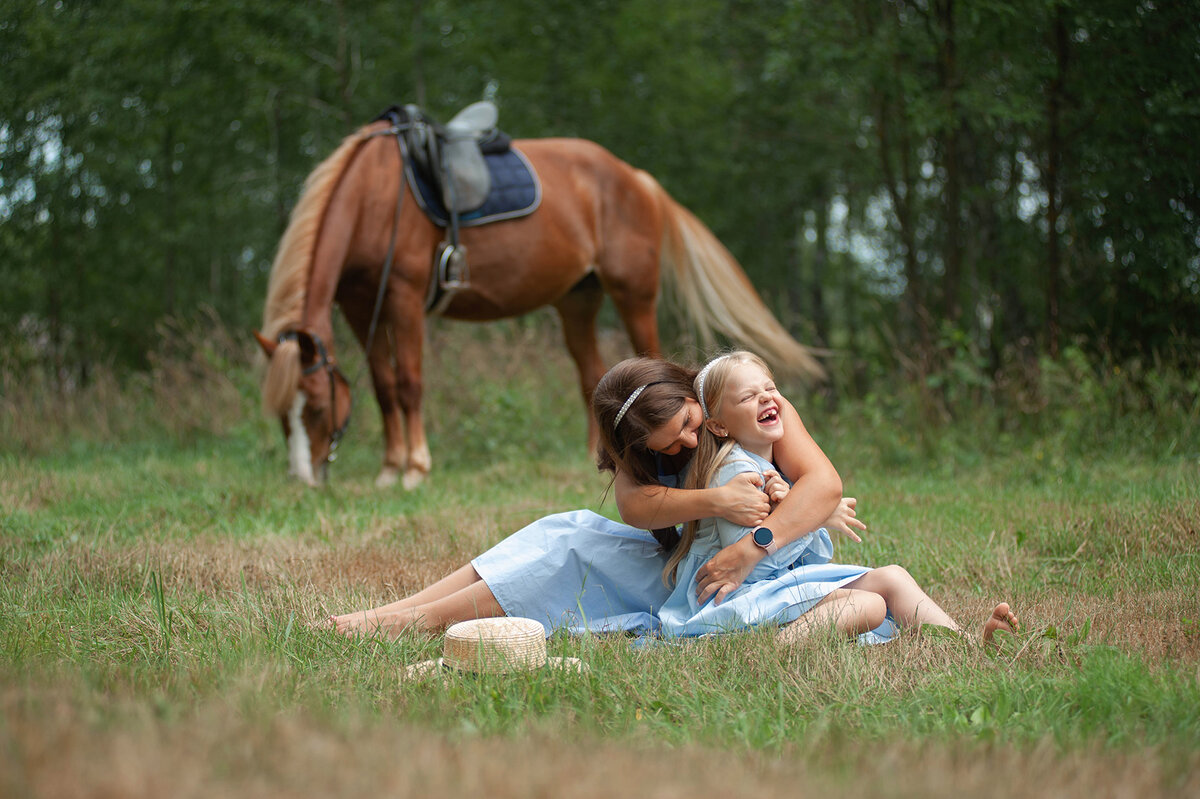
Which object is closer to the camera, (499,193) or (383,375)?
(383,375)

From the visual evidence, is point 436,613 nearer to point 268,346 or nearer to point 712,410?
point 712,410

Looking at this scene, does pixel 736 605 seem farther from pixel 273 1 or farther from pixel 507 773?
pixel 273 1

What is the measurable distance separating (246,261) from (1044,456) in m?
12.5

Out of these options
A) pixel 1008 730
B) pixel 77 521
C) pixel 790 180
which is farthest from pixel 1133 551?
pixel 790 180

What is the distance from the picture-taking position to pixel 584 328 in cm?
689

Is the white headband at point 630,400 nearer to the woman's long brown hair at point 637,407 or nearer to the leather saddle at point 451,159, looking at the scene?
the woman's long brown hair at point 637,407

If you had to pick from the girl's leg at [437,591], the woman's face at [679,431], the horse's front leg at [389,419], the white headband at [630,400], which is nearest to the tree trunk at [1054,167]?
the horse's front leg at [389,419]

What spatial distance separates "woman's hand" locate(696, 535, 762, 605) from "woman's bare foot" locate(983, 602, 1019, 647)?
59cm

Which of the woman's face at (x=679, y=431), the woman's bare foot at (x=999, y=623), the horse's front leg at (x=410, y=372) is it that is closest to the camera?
the woman's bare foot at (x=999, y=623)

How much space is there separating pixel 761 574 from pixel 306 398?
10.8 feet

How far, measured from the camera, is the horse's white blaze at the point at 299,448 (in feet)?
17.1

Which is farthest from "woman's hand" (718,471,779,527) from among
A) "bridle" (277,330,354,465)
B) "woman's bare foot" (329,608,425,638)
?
"bridle" (277,330,354,465)

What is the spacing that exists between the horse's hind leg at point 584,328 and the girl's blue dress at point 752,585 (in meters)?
Answer: 4.10

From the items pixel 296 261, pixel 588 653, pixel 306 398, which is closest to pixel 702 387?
pixel 588 653
